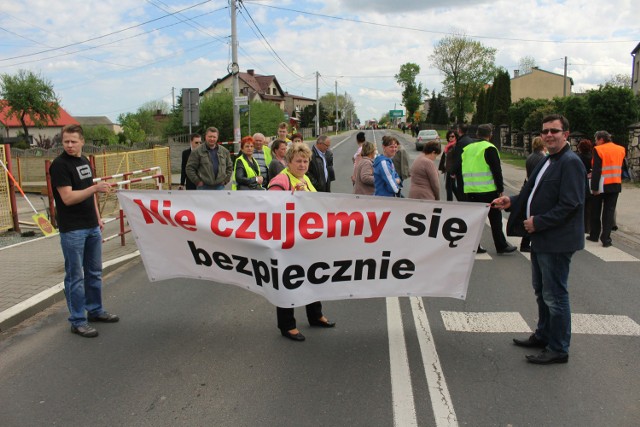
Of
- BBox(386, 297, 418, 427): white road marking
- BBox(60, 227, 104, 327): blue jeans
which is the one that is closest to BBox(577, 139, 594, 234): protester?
BBox(386, 297, 418, 427): white road marking

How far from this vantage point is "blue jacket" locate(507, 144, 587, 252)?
4.05m

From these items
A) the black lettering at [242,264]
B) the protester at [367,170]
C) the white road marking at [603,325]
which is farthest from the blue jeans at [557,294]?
the protester at [367,170]

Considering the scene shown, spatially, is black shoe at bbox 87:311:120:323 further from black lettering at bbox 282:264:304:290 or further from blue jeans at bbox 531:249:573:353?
blue jeans at bbox 531:249:573:353

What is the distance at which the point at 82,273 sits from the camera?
16.8 ft

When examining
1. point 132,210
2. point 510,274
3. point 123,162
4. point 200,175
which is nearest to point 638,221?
point 510,274

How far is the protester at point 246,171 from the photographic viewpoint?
8.16 meters

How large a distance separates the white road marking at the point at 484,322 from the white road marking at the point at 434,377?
24 centimetres

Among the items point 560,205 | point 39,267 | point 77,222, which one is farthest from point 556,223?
point 39,267

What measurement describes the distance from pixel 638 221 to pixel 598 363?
27.0 ft

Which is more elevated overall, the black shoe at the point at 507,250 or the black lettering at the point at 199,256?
the black lettering at the point at 199,256

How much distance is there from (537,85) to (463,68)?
11.1m

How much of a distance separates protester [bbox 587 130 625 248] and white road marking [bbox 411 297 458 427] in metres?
4.93

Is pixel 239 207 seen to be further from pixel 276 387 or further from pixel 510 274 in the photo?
pixel 510 274

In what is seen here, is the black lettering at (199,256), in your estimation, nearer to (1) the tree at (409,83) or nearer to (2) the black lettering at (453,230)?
(2) the black lettering at (453,230)
